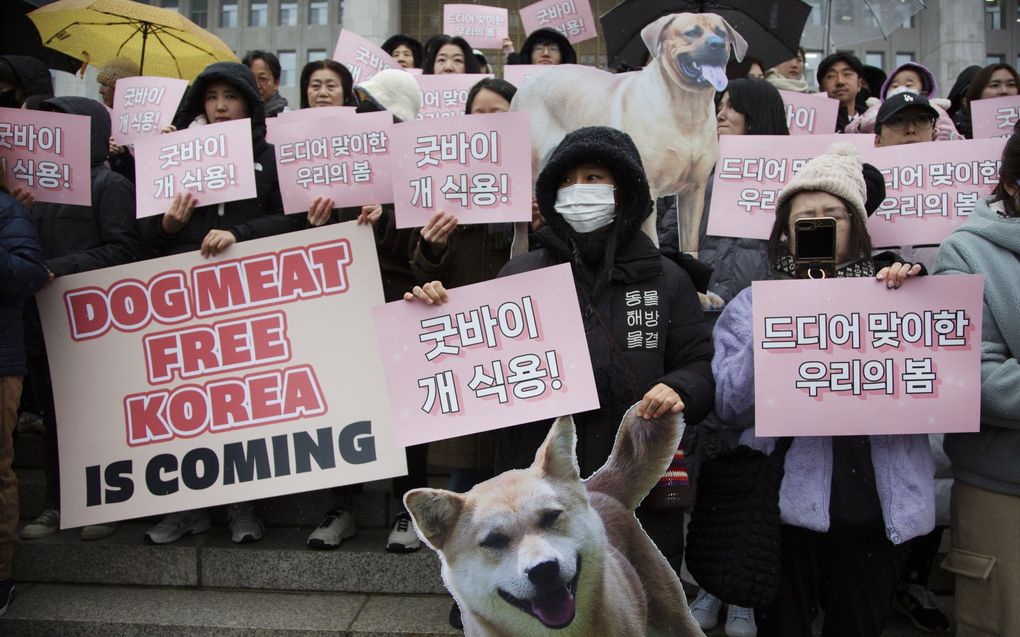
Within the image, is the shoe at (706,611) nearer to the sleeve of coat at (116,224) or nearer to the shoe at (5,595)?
the shoe at (5,595)

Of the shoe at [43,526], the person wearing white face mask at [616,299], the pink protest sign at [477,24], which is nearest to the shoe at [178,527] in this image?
the shoe at [43,526]

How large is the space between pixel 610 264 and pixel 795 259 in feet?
1.91

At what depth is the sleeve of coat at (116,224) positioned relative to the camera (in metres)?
3.97

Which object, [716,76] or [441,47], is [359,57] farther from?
[716,76]

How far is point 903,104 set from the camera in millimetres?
4105

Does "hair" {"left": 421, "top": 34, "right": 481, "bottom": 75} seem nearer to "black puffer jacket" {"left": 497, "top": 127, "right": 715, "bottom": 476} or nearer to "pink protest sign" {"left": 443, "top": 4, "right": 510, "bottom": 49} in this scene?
"pink protest sign" {"left": 443, "top": 4, "right": 510, "bottom": 49}

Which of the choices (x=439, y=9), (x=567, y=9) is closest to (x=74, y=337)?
(x=567, y=9)

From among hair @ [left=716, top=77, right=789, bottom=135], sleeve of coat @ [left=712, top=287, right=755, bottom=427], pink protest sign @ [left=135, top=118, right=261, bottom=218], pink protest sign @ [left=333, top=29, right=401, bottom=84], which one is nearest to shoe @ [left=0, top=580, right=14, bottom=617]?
pink protest sign @ [left=135, top=118, right=261, bottom=218]

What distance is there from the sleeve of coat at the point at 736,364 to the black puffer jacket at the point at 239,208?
7.05 ft

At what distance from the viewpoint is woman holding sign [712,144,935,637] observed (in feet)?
8.23

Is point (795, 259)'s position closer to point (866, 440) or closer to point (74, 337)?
point (866, 440)

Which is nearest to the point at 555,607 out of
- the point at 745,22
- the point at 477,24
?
the point at 745,22

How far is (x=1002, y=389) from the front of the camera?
249cm

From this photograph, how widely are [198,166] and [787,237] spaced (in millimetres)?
2593
